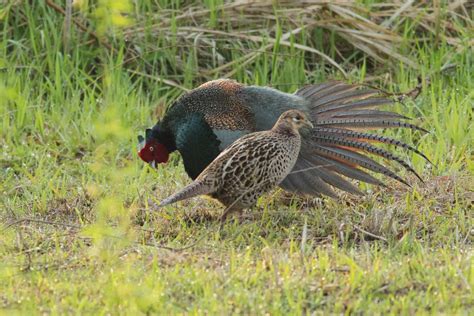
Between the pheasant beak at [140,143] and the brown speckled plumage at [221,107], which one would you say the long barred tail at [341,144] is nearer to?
the brown speckled plumage at [221,107]

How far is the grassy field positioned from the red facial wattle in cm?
17

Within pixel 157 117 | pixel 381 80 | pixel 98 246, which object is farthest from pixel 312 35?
pixel 98 246

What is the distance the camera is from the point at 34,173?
6.43 m

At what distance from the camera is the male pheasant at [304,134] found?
565 cm

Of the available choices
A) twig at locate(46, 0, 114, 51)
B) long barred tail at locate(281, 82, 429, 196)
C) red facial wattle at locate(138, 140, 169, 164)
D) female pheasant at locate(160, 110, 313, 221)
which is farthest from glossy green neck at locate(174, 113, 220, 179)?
twig at locate(46, 0, 114, 51)

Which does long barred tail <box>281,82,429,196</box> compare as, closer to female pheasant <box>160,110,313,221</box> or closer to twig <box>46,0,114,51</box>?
female pheasant <box>160,110,313,221</box>

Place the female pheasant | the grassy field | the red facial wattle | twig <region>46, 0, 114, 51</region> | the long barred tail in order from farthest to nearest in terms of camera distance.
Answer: twig <region>46, 0, 114, 51</region>, the red facial wattle, the long barred tail, the female pheasant, the grassy field

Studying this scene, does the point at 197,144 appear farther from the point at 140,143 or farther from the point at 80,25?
the point at 80,25

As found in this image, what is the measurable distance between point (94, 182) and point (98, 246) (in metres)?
1.95

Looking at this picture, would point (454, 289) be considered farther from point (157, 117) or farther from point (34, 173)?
point (157, 117)

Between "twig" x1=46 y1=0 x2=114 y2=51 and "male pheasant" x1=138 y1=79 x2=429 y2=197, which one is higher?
"twig" x1=46 y1=0 x2=114 y2=51

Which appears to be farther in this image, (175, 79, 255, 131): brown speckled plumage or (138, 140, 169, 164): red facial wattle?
(138, 140, 169, 164): red facial wattle

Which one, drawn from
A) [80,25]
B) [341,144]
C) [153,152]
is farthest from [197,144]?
[80,25]

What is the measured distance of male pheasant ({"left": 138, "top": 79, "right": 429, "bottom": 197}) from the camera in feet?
18.5
